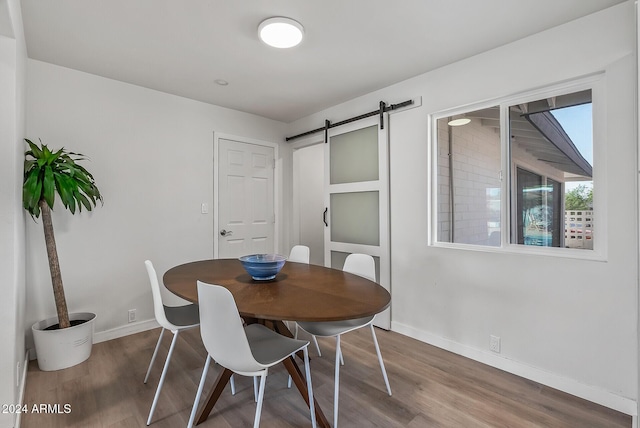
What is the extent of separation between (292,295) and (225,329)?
1.39 feet

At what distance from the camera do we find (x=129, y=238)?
117 inches

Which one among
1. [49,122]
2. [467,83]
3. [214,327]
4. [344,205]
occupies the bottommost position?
[214,327]

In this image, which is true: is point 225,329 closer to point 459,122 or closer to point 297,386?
point 297,386

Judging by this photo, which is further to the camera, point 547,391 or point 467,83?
point 467,83

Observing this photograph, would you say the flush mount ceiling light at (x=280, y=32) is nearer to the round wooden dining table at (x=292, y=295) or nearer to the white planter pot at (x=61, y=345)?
the round wooden dining table at (x=292, y=295)

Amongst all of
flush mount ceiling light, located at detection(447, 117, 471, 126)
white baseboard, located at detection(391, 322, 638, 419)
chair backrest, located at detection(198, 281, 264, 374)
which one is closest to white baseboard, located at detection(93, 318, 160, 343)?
chair backrest, located at detection(198, 281, 264, 374)

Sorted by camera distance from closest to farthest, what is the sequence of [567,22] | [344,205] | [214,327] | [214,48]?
[214,327] → [567,22] → [214,48] → [344,205]

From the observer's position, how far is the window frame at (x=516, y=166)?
1924 mm

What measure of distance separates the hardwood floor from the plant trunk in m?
0.41

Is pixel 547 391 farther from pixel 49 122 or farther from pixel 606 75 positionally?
pixel 49 122

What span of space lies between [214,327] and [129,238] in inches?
Result: 83.6

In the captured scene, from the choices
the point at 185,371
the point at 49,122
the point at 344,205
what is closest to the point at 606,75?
the point at 344,205

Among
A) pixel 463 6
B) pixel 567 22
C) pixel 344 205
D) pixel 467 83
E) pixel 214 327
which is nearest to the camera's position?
pixel 214 327

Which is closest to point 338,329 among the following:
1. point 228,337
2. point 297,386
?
point 297,386
